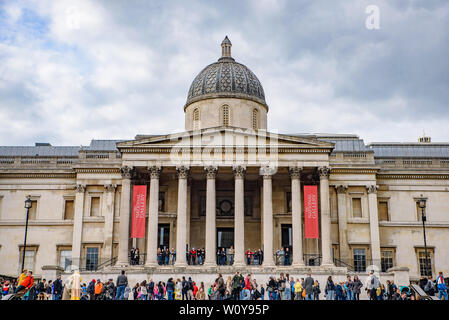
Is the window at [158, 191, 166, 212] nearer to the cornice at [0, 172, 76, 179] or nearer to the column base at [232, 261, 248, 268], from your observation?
the cornice at [0, 172, 76, 179]

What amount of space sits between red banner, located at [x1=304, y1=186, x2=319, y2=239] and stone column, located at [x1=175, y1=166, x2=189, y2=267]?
8.62 metres

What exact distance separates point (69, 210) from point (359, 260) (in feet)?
80.5

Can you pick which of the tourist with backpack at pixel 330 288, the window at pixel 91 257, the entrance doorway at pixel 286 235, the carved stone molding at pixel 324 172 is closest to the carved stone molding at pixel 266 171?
the carved stone molding at pixel 324 172

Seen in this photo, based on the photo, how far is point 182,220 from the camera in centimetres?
3759

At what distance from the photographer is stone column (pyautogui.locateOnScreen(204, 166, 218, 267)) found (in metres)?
36.7

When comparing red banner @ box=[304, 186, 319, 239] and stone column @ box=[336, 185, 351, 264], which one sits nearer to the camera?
red banner @ box=[304, 186, 319, 239]

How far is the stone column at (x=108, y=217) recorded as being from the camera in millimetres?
41875

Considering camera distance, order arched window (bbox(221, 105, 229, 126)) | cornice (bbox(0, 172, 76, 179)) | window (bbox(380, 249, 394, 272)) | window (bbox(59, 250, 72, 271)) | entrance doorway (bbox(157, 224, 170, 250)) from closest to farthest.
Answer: entrance doorway (bbox(157, 224, 170, 250)), window (bbox(380, 249, 394, 272)), window (bbox(59, 250, 72, 271)), arched window (bbox(221, 105, 229, 126)), cornice (bbox(0, 172, 76, 179))

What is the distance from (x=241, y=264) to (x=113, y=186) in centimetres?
1352

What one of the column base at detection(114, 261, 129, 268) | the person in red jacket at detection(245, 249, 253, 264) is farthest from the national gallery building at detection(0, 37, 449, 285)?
the person in red jacket at detection(245, 249, 253, 264)


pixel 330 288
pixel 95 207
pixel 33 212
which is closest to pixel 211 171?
pixel 95 207

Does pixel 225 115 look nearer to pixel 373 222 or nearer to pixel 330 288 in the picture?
pixel 373 222

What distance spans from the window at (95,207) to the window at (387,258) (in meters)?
23.6
